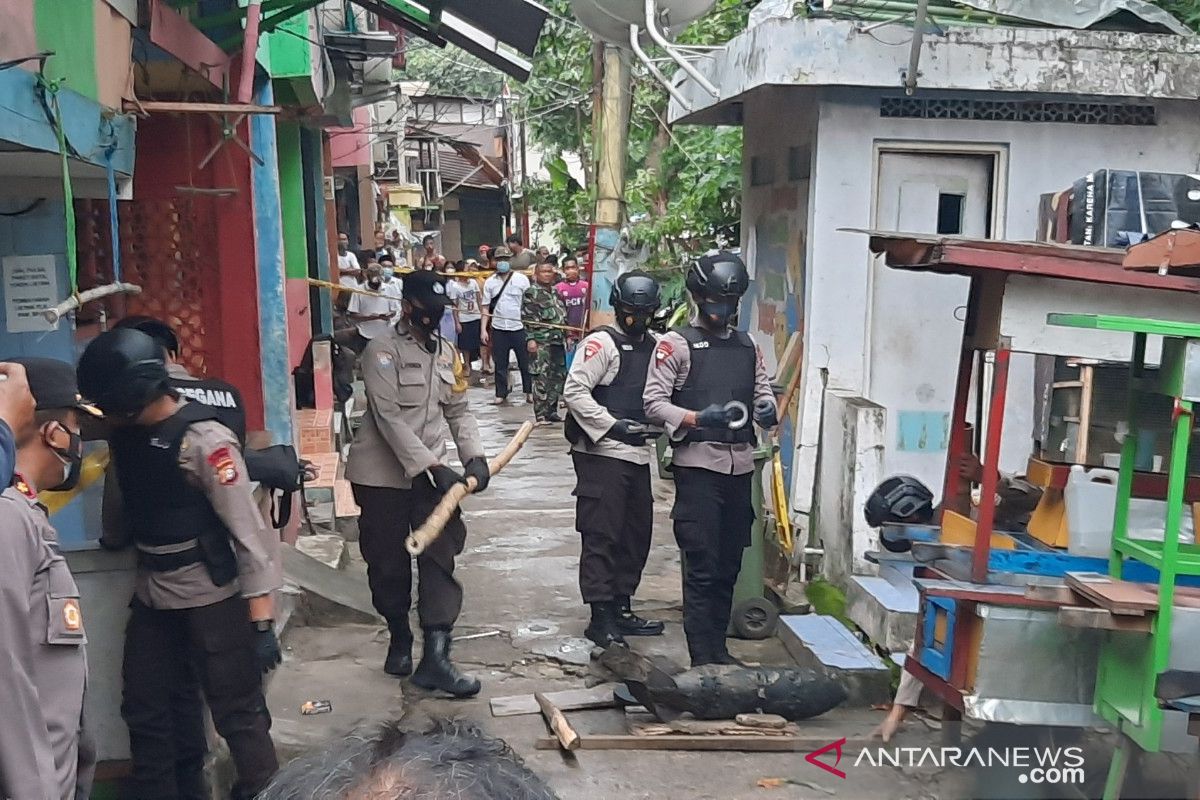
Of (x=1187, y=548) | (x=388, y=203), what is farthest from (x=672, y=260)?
(x=388, y=203)

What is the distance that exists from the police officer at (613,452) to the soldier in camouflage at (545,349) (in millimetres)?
6593

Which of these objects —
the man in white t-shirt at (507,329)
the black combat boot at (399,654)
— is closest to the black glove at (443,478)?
the black combat boot at (399,654)

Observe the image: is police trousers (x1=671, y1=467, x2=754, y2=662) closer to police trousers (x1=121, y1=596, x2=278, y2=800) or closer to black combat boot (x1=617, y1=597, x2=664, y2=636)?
black combat boot (x1=617, y1=597, x2=664, y2=636)

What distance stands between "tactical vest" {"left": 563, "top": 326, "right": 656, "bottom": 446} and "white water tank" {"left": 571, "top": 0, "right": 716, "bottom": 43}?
7.17ft

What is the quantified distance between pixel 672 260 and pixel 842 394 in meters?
6.69

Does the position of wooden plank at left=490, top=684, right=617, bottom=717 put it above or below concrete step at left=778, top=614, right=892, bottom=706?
below

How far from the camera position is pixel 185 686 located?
162 inches

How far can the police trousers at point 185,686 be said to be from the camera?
399 centimetres

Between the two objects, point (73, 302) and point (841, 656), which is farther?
point (841, 656)

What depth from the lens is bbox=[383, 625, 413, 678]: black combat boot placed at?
5770 mm

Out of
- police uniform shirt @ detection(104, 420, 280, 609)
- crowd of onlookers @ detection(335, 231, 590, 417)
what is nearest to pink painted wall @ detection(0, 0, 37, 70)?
police uniform shirt @ detection(104, 420, 280, 609)

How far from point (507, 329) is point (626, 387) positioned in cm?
832

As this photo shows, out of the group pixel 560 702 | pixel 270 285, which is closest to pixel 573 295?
pixel 270 285

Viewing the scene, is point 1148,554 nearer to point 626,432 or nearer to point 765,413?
point 765,413
